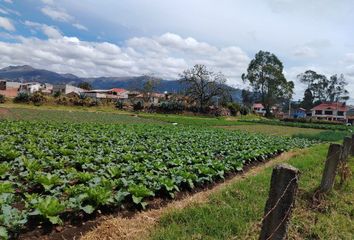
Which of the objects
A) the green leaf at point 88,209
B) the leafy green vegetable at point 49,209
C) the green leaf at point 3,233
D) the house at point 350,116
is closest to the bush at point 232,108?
the house at point 350,116

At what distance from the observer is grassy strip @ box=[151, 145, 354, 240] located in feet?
15.4

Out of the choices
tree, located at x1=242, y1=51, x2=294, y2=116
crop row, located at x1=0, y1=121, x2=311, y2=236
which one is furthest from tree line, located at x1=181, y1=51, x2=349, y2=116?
crop row, located at x1=0, y1=121, x2=311, y2=236

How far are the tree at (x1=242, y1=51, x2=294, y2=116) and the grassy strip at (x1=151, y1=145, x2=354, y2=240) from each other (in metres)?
78.8

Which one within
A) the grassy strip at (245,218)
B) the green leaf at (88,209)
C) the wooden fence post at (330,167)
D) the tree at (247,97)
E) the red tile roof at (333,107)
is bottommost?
the grassy strip at (245,218)

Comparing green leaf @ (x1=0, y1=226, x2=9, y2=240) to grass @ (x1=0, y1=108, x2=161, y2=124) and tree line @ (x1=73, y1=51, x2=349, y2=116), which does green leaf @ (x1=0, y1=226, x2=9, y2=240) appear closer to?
grass @ (x1=0, y1=108, x2=161, y2=124)

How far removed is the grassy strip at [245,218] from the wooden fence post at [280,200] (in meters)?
1.19

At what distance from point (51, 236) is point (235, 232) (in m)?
2.67

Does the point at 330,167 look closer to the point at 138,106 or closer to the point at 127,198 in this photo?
the point at 127,198

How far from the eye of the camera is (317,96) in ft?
383

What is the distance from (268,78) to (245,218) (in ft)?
266

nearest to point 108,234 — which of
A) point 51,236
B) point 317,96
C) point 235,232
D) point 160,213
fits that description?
point 51,236

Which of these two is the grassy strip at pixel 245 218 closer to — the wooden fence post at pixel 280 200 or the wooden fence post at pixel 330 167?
the wooden fence post at pixel 330 167

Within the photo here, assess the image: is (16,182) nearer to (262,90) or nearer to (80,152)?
(80,152)

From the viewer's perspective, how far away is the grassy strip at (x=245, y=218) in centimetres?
470
